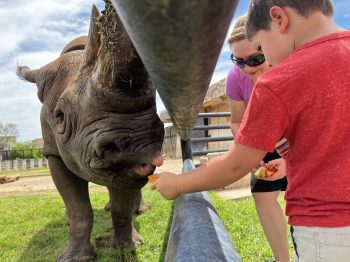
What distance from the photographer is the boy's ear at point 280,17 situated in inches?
49.5

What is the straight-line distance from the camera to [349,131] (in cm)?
127

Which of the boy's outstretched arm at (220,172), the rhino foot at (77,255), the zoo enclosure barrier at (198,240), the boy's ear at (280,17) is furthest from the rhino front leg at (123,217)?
the boy's ear at (280,17)

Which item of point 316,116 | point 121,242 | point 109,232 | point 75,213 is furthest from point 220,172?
point 109,232

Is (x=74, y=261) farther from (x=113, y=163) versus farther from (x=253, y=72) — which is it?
(x=253, y=72)

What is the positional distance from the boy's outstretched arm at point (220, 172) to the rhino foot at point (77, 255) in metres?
2.03

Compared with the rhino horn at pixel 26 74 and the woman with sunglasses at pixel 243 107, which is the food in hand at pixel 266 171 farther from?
the rhino horn at pixel 26 74

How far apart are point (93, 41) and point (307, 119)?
1.35 m

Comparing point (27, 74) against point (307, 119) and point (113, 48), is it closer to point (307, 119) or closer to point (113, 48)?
point (113, 48)

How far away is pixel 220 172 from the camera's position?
4.29ft

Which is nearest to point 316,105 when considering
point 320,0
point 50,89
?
point 320,0

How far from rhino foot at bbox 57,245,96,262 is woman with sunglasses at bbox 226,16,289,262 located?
1.48 meters

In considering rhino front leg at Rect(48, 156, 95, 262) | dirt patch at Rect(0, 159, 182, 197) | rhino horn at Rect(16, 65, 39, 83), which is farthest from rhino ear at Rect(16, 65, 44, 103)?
dirt patch at Rect(0, 159, 182, 197)

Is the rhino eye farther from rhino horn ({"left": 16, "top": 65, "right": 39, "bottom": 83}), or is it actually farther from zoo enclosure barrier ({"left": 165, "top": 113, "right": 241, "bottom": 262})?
zoo enclosure barrier ({"left": 165, "top": 113, "right": 241, "bottom": 262})

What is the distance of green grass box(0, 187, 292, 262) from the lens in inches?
133
